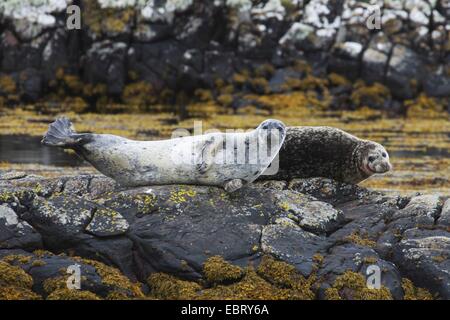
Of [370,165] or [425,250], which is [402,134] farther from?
[425,250]

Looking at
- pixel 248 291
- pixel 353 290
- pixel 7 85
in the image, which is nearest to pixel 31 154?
pixel 7 85

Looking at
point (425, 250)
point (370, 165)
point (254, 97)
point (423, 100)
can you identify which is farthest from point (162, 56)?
point (425, 250)

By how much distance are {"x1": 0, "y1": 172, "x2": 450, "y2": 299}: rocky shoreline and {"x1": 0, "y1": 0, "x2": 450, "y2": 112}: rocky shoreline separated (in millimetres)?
20105

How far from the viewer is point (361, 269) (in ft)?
25.9

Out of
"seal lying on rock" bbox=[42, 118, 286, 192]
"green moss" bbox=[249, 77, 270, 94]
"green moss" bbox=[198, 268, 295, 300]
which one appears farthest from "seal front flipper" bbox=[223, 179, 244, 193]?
"green moss" bbox=[249, 77, 270, 94]

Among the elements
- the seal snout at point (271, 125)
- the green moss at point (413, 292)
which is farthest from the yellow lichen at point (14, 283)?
the green moss at point (413, 292)

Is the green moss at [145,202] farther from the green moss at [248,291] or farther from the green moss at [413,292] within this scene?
the green moss at [413,292]

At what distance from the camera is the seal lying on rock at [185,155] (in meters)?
8.74

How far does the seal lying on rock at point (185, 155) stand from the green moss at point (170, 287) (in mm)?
1341

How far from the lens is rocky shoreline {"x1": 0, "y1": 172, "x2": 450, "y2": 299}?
761 centimetres

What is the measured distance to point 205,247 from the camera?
7.99 metres

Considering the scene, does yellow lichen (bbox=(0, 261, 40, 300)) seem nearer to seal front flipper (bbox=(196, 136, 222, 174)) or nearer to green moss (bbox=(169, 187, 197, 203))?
green moss (bbox=(169, 187, 197, 203))

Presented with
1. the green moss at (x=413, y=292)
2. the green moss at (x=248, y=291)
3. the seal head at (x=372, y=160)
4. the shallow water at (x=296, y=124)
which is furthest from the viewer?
the shallow water at (x=296, y=124)

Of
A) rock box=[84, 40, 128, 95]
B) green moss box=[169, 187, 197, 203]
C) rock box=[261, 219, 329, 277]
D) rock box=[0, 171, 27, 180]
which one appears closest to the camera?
rock box=[261, 219, 329, 277]
